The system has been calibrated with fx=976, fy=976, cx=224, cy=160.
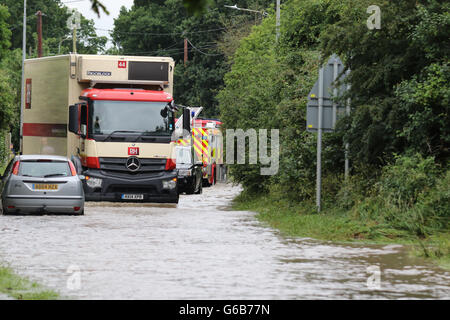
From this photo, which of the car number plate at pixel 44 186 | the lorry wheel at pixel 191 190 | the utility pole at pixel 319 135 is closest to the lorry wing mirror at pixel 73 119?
the car number plate at pixel 44 186

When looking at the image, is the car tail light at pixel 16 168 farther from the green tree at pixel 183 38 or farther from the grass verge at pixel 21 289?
the green tree at pixel 183 38

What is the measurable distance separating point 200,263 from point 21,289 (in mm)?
3227

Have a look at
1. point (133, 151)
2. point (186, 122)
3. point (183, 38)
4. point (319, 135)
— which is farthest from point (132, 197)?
point (183, 38)

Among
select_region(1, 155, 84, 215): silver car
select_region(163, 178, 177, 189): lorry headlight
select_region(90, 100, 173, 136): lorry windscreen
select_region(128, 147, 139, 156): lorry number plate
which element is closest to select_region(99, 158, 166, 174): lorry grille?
select_region(128, 147, 139, 156): lorry number plate

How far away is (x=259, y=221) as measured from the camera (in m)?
21.6

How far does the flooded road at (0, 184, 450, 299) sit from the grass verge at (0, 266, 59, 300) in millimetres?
190

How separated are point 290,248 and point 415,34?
219 inches

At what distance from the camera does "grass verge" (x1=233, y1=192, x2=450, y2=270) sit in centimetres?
1466

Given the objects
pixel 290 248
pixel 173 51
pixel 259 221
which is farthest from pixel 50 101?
pixel 173 51

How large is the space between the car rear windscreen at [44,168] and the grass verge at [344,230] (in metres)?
4.59

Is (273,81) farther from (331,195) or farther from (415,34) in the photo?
(415,34)

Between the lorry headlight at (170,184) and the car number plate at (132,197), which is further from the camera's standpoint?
the lorry headlight at (170,184)

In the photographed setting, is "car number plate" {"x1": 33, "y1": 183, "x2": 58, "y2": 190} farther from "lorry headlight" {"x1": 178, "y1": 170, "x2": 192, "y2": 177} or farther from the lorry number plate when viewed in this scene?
"lorry headlight" {"x1": 178, "y1": 170, "x2": 192, "y2": 177}

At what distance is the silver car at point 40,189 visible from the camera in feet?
69.4
